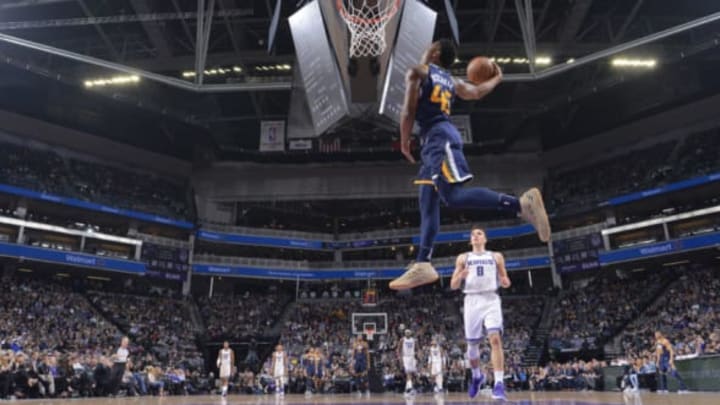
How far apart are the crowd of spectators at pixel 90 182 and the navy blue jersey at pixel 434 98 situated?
1260 inches

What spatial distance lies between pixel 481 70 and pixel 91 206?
108 ft

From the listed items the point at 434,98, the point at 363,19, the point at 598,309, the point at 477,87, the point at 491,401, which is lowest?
the point at 491,401

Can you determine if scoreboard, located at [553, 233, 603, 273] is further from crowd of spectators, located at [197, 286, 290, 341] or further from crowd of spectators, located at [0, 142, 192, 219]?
crowd of spectators, located at [0, 142, 192, 219]

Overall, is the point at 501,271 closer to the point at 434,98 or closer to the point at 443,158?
the point at 443,158

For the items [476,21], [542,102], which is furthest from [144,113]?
[542,102]

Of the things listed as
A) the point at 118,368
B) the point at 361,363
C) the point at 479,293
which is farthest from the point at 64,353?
the point at 479,293

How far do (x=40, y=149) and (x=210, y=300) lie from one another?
1445cm

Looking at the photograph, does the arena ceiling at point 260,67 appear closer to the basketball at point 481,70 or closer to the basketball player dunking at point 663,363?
the basketball player dunking at point 663,363

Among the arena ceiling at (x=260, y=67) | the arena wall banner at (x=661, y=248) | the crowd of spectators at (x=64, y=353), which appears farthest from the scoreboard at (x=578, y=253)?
the crowd of spectators at (x=64, y=353)

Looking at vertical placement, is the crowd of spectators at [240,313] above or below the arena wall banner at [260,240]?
below

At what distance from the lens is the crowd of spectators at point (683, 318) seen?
2261cm

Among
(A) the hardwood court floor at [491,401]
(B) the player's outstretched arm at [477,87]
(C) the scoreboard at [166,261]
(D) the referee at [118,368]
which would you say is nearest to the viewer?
(B) the player's outstretched arm at [477,87]

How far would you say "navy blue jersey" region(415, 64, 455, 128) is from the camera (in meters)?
4.68

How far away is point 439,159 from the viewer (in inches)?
178
